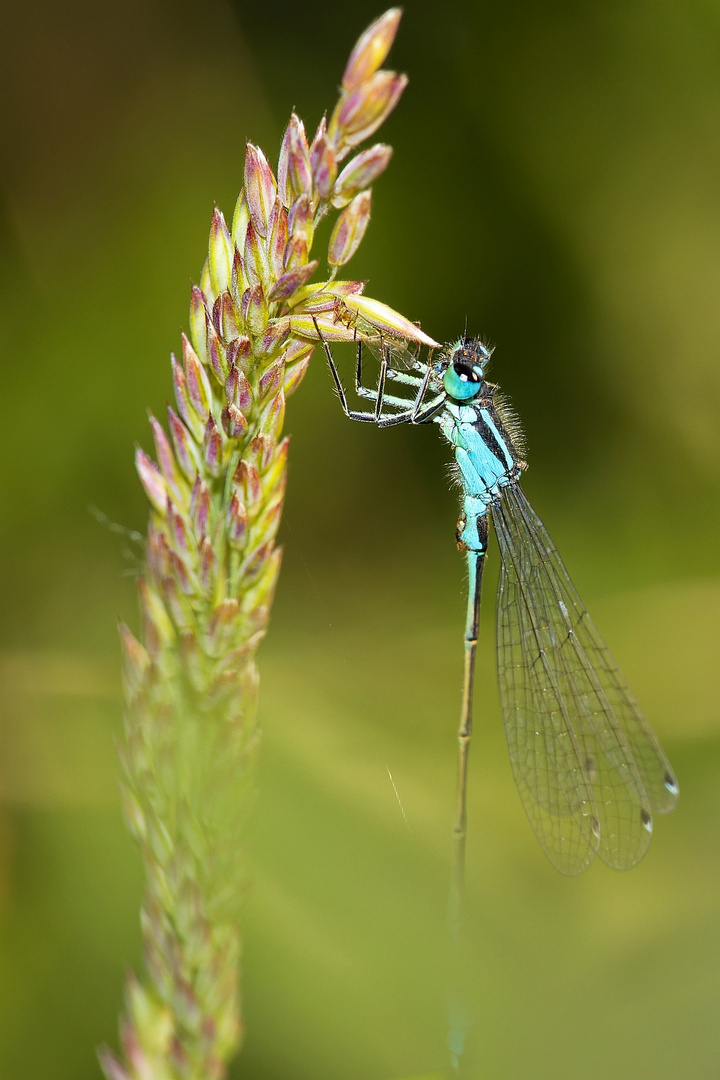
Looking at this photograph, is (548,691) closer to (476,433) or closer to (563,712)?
(563,712)

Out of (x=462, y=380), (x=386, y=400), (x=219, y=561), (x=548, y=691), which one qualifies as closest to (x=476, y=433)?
(x=462, y=380)

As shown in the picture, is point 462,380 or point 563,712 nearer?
point 462,380

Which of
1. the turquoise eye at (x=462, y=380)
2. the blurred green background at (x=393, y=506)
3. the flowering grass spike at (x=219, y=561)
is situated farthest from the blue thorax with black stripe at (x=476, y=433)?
the flowering grass spike at (x=219, y=561)

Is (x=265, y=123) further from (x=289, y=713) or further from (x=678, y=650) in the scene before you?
(x=678, y=650)

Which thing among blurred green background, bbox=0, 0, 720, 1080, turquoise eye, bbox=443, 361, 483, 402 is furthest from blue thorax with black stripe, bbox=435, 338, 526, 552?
blurred green background, bbox=0, 0, 720, 1080

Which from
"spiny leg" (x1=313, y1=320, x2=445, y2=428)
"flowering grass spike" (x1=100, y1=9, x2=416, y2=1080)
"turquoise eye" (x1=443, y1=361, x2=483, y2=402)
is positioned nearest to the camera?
"flowering grass spike" (x1=100, y1=9, x2=416, y2=1080)

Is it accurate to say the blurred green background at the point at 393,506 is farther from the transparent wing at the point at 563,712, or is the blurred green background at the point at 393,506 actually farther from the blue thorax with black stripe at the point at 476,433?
the blue thorax with black stripe at the point at 476,433

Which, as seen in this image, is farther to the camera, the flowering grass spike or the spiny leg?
the spiny leg

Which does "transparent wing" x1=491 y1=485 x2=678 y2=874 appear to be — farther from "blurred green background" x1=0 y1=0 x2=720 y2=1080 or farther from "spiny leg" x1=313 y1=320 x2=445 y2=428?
"spiny leg" x1=313 y1=320 x2=445 y2=428
